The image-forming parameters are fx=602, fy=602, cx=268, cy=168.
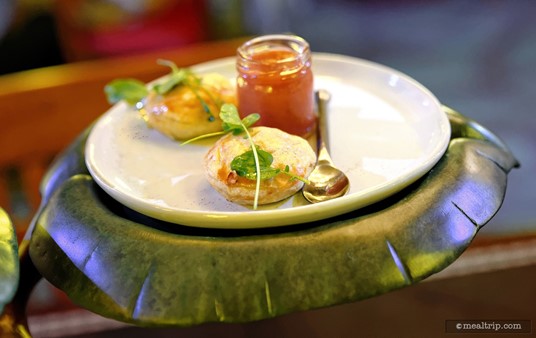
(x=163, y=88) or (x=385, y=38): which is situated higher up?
(x=163, y=88)

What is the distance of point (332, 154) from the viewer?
80 cm

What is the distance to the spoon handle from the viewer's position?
0.78 metres

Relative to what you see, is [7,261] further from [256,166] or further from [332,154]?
[332,154]

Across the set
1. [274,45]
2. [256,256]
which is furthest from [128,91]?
[256,256]

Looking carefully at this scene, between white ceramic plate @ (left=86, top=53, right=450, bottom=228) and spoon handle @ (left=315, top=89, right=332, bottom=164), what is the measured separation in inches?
0.4

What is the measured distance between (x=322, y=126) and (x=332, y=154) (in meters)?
0.08

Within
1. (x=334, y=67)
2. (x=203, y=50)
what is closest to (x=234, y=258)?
(x=334, y=67)

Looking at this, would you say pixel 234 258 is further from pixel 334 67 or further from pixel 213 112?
pixel 334 67

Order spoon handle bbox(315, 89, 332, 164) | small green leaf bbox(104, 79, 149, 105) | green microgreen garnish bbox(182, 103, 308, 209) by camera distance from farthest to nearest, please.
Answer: small green leaf bbox(104, 79, 149, 105) < spoon handle bbox(315, 89, 332, 164) < green microgreen garnish bbox(182, 103, 308, 209)

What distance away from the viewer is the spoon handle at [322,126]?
0.78 meters

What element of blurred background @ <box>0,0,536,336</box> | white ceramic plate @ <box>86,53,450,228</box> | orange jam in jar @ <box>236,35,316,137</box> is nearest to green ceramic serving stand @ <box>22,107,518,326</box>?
→ white ceramic plate @ <box>86,53,450,228</box>

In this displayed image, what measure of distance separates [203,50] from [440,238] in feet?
2.88

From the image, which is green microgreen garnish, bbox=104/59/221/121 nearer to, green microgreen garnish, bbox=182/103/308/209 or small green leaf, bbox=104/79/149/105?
small green leaf, bbox=104/79/149/105

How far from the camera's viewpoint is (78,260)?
636 millimetres
